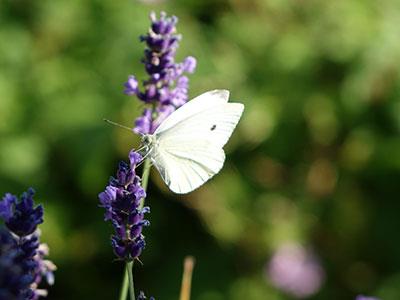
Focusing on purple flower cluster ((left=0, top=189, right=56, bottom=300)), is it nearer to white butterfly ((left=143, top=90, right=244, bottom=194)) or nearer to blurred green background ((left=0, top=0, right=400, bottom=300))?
white butterfly ((left=143, top=90, right=244, bottom=194))

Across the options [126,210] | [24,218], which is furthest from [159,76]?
[24,218]

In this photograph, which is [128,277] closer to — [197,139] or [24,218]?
[24,218]

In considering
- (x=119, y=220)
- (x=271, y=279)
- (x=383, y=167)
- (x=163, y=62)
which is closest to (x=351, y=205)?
(x=383, y=167)

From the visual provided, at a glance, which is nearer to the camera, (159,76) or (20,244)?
(20,244)

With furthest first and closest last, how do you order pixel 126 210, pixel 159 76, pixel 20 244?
1. pixel 159 76
2. pixel 126 210
3. pixel 20 244

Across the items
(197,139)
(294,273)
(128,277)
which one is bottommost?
(294,273)

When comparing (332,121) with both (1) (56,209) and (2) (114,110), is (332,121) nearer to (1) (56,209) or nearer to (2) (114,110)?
(2) (114,110)

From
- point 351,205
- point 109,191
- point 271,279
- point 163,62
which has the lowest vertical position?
point 271,279
